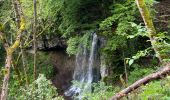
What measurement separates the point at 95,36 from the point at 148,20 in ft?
18.4

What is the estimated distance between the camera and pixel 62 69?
651 inches

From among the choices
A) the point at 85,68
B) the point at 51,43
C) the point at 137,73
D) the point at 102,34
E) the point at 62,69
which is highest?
the point at 102,34

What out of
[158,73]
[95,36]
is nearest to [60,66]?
[95,36]

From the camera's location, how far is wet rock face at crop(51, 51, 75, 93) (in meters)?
15.6

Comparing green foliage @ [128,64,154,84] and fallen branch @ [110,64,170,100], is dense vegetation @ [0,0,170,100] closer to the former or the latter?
green foliage @ [128,64,154,84]

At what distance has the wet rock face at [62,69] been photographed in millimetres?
15585

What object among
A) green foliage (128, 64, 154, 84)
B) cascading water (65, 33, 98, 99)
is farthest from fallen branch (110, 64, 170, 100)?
cascading water (65, 33, 98, 99)

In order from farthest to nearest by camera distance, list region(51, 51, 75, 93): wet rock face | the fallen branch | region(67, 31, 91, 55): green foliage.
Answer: region(51, 51, 75, 93): wet rock face, region(67, 31, 91, 55): green foliage, the fallen branch

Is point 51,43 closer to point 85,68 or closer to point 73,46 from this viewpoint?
point 85,68

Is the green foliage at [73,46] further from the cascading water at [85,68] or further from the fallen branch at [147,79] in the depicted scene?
the fallen branch at [147,79]

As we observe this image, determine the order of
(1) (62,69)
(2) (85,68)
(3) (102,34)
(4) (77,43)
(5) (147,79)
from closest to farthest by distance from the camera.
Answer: (5) (147,79) → (4) (77,43) → (3) (102,34) → (2) (85,68) → (1) (62,69)

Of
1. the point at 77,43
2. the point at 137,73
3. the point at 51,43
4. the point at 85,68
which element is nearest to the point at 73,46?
→ the point at 77,43

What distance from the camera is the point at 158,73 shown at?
443 cm

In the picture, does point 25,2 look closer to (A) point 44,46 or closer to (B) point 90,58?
(B) point 90,58
